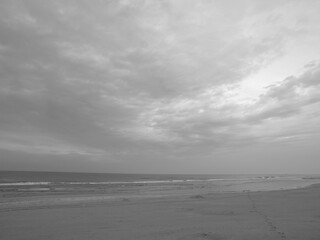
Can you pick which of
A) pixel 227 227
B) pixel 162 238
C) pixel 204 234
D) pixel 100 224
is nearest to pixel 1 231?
pixel 100 224

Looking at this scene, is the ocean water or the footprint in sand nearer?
the footprint in sand

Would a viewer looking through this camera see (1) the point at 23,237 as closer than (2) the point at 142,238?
No

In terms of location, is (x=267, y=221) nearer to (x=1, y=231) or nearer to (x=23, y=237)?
(x=23, y=237)

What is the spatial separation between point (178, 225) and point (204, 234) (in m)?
2.06

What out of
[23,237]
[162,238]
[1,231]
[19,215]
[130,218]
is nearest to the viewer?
[162,238]

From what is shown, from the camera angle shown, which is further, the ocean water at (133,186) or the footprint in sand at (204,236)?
the ocean water at (133,186)

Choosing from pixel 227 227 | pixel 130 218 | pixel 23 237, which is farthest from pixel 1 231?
pixel 227 227

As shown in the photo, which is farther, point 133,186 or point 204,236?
point 133,186

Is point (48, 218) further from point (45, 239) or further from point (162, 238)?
point (162, 238)

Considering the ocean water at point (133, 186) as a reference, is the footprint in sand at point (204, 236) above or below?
below

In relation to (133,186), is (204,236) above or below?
below

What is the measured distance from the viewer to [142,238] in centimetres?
862

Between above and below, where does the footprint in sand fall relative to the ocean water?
below

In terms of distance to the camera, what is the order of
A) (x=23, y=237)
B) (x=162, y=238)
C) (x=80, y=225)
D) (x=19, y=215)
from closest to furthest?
(x=162, y=238) < (x=23, y=237) < (x=80, y=225) < (x=19, y=215)
